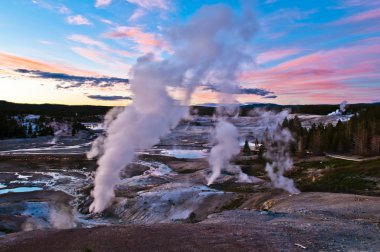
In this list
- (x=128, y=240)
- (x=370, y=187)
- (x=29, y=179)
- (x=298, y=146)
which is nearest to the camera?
(x=128, y=240)

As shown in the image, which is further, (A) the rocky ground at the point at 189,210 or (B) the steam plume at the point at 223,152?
(B) the steam plume at the point at 223,152

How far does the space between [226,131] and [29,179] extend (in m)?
49.2

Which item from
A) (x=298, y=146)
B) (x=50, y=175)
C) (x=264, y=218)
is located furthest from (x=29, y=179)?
(x=298, y=146)

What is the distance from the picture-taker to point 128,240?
22.3 meters

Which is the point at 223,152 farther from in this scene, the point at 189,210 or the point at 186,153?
the point at 189,210

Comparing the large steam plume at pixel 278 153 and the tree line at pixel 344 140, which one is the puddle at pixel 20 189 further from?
the tree line at pixel 344 140

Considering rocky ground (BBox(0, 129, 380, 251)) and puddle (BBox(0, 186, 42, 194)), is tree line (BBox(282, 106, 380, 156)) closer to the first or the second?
rocky ground (BBox(0, 129, 380, 251))

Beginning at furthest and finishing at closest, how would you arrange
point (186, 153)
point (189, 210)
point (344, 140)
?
1. point (186, 153)
2. point (344, 140)
3. point (189, 210)

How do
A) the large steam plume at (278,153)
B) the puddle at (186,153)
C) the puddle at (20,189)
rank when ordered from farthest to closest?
the puddle at (186,153) → the large steam plume at (278,153) → the puddle at (20,189)

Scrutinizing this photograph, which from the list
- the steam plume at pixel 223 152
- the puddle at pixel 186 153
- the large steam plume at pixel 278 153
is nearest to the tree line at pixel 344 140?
the large steam plume at pixel 278 153

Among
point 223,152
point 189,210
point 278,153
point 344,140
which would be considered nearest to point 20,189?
point 189,210

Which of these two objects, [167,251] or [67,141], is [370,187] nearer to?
[167,251]

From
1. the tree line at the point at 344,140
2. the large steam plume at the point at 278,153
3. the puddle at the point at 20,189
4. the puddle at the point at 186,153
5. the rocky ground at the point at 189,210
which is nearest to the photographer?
the rocky ground at the point at 189,210

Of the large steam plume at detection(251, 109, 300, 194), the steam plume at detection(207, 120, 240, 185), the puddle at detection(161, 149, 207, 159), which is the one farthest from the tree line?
the puddle at detection(161, 149, 207, 159)
